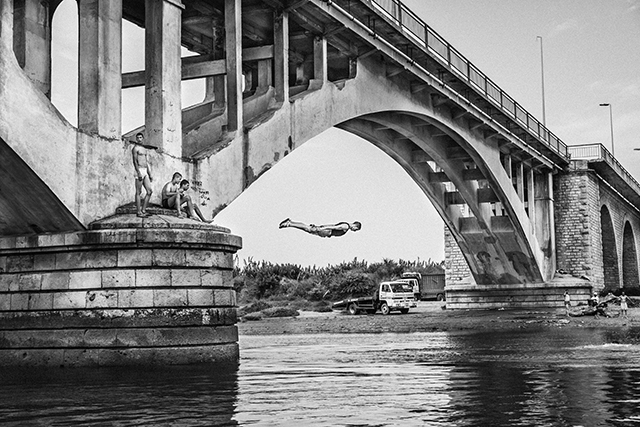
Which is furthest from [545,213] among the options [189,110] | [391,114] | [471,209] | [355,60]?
[189,110]

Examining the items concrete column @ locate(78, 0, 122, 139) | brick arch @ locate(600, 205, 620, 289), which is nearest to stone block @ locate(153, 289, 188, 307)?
concrete column @ locate(78, 0, 122, 139)

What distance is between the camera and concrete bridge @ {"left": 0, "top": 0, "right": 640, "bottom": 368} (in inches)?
591

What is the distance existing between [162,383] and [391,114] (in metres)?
21.4

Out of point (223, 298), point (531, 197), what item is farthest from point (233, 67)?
point (531, 197)

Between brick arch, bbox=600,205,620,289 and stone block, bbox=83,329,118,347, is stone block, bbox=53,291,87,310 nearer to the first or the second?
stone block, bbox=83,329,118,347

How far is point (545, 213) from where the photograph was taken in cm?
4950

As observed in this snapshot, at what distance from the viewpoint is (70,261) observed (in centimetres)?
1488

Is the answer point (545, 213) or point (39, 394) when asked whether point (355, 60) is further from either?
point (545, 213)

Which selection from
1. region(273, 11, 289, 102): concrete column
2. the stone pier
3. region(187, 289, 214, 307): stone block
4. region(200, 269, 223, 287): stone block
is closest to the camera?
the stone pier

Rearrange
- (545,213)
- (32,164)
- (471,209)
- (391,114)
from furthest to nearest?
(545,213)
(471,209)
(391,114)
(32,164)

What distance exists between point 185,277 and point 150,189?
1.84 m

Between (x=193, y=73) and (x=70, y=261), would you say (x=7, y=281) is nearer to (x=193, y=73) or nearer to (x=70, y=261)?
(x=70, y=261)

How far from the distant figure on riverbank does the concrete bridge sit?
5.00 ft

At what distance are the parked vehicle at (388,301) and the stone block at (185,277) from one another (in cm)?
3278
